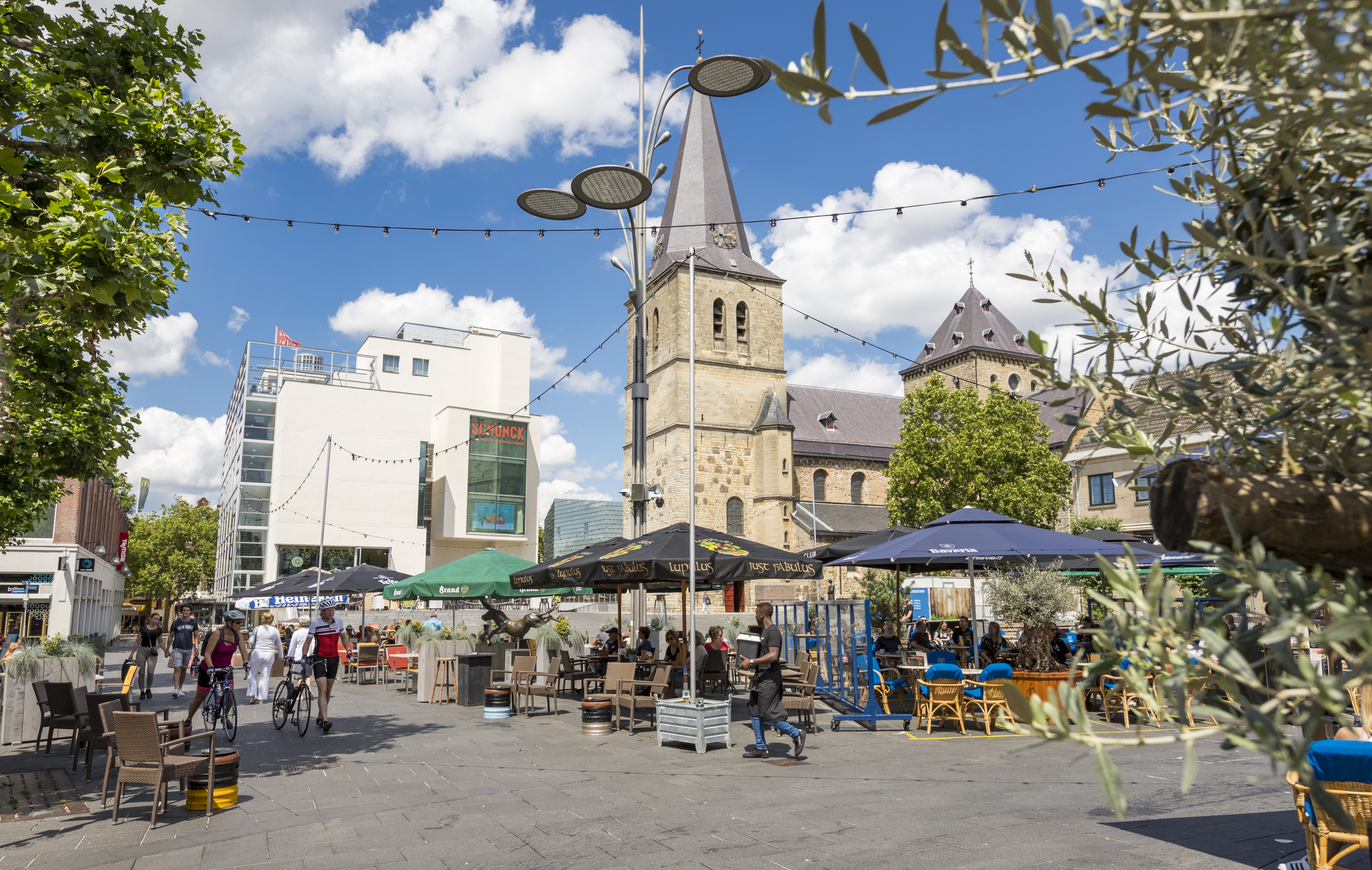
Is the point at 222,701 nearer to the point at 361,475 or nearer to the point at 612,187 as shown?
the point at 612,187

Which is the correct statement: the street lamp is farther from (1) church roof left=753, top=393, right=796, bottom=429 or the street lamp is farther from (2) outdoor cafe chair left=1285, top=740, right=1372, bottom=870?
(1) church roof left=753, top=393, right=796, bottom=429

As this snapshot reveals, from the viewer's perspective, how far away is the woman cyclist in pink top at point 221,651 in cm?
1085

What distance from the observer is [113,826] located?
22.8ft

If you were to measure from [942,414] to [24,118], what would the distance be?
114ft

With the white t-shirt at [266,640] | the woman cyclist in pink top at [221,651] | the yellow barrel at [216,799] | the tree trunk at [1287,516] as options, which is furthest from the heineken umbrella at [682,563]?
the tree trunk at [1287,516]

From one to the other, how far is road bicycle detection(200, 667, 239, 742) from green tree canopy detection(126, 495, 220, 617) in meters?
61.2

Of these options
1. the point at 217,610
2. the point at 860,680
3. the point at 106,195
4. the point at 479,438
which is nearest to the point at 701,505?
the point at 479,438

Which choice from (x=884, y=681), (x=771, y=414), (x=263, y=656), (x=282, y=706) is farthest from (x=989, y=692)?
(x=771, y=414)

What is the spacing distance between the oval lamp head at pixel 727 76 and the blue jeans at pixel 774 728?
8.14 meters

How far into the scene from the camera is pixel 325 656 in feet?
38.9

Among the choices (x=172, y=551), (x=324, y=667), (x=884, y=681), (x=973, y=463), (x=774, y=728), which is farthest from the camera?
(x=172, y=551)

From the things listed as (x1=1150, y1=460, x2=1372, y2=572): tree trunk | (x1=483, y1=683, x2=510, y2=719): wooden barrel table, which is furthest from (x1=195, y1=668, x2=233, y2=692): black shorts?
(x1=1150, y1=460, x2=1372, y2=572): tree trunk

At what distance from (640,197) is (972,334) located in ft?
179

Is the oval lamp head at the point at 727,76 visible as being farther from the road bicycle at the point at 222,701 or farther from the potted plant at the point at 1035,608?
the road bicycle at the point at 222,701
